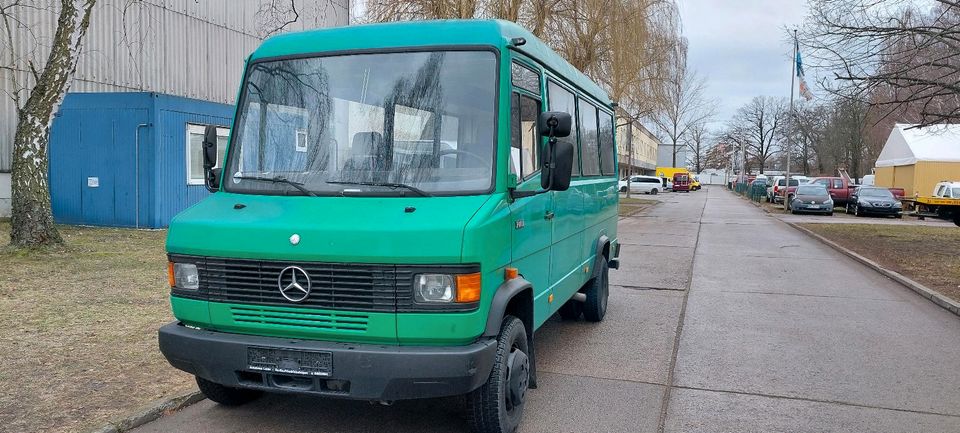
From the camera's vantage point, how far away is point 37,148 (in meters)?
10.4

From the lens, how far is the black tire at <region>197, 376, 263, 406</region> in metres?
4.66

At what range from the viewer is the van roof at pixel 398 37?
4375 mm

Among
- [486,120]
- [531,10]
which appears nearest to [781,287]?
[486,120]

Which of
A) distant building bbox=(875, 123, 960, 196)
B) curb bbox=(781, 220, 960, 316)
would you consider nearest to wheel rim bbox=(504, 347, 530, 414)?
curb bbox=(781, 220, 960, 316)

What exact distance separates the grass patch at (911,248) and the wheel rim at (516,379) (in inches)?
314

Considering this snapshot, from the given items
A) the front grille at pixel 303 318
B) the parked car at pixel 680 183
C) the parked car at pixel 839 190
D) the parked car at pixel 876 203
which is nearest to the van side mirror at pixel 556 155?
the front grille at pixel 303 318

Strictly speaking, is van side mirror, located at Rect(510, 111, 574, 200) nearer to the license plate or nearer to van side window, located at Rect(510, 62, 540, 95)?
van side window, located at Rect(510, 62, 540, 95)

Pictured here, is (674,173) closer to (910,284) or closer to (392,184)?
(910,284)

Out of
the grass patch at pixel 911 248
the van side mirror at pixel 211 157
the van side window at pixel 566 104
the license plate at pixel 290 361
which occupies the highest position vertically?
the van side window at pixel 566 104

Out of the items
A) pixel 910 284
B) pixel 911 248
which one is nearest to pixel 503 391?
pixel 910 284

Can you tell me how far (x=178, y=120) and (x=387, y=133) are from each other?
1232 centimetres

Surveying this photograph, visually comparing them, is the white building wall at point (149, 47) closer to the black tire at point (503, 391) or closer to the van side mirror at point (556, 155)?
the van side mirror at point (556, 155)

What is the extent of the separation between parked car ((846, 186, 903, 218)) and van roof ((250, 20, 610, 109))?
98.9 ft

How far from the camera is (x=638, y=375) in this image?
590cm
